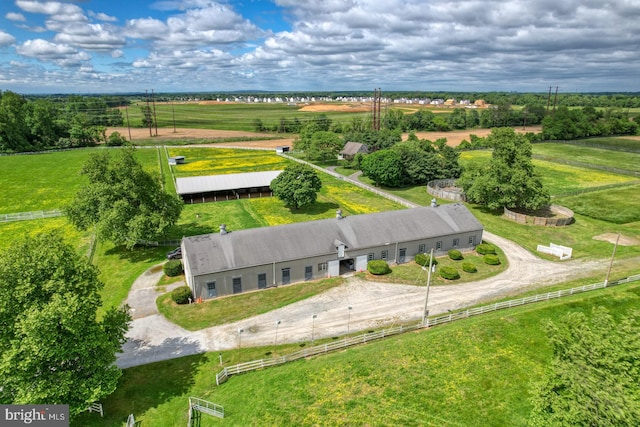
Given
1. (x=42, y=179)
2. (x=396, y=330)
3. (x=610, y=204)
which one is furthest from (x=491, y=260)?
(x=42, y=179)

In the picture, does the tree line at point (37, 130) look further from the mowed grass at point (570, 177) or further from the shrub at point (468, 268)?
the shrub at point (468, 268)

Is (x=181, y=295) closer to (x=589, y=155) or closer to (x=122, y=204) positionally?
(x=122, y=204)

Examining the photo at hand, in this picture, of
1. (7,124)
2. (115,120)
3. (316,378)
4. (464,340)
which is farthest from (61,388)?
(115,120)

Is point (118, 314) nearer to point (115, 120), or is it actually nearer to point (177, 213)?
point (177, 213)

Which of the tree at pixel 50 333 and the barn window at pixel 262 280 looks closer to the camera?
the tree at pixel 50 333

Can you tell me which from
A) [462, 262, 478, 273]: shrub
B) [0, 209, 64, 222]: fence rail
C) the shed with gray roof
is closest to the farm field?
[0, 209, 64, 222]: fence rail

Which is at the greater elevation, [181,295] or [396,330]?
[181,295]

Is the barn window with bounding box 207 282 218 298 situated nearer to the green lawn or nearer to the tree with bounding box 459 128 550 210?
the tree with bounding box 459 128 550 210

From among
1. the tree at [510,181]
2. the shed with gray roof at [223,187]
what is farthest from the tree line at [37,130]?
the tree at [510,181]
